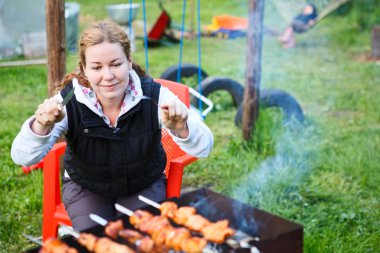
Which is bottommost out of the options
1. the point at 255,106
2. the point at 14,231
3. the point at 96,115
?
the point at 14,231

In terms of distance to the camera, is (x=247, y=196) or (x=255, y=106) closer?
(x=247, y=196)

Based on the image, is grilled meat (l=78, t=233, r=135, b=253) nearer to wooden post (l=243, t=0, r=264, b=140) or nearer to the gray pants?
the gray pants

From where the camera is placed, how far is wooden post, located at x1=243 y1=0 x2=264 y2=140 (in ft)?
16.2

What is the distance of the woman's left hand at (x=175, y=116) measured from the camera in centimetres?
243

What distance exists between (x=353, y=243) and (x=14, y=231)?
2089mm

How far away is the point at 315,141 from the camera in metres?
5.28

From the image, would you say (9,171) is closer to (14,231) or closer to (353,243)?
(14,231)

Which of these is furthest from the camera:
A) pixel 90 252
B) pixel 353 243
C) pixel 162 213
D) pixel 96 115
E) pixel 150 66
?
pixel 150 66

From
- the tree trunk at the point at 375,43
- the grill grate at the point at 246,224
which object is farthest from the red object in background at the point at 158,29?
the grill grate at the point at 246,224

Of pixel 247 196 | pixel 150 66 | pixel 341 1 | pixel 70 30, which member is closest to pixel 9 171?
pixel 247 196

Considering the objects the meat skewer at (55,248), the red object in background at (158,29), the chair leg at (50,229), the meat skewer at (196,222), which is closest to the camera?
the meat skewer at (55,248)

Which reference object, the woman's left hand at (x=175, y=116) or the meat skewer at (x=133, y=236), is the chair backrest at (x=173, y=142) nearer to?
the woman's left hand at (x=175, y=116)

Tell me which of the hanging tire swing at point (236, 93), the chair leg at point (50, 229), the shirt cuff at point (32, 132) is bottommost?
the chair leg at point (50, 229)

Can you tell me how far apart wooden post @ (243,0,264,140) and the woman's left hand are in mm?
2439
